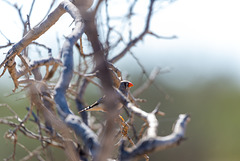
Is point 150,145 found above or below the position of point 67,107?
below

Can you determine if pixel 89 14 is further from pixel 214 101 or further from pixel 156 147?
pixel 214 101

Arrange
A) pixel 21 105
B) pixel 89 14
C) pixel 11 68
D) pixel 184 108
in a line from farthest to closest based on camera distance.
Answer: pixel 184 108 < pixel 21 105 < pixel 11 68 < pixel 89 14

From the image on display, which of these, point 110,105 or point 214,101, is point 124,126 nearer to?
point 110,105

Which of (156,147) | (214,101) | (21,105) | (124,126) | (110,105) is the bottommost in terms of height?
(214,101)

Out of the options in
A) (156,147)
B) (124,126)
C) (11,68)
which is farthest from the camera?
(11,68)

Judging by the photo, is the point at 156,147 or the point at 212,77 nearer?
the point at 156,147

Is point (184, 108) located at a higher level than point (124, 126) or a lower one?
lower

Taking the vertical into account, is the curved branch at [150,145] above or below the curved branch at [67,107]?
below

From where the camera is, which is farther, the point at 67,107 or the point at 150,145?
the point at 67,107

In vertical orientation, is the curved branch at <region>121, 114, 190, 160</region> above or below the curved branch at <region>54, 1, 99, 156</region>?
below

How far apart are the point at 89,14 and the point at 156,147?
579 millimetres

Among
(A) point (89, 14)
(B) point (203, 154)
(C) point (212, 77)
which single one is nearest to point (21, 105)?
(B) point (203, 154)

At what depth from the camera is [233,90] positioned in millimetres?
20266

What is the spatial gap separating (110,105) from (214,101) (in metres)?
17.6
